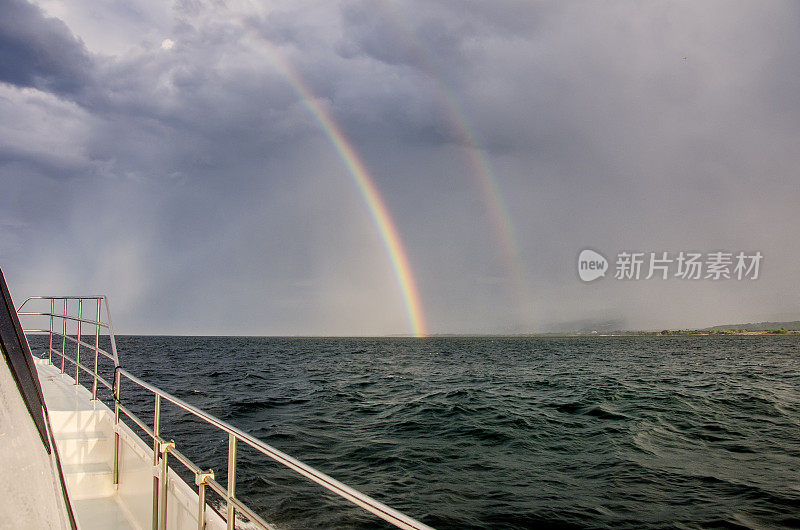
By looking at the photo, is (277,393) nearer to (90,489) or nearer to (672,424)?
(672,424)

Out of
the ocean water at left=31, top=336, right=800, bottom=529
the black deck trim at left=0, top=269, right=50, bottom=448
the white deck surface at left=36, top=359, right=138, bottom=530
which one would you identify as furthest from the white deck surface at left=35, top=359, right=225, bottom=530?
the ocean water at left=31, top=336, right=800, bottom=529

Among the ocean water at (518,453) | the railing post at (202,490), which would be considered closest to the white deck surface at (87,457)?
the railing post at (202,490)

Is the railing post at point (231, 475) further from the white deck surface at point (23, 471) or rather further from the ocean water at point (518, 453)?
the ocean water at point (518, 453)

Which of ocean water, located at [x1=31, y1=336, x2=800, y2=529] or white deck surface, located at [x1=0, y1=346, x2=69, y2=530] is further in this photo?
ocean water, located at [x1=31, y1=336, x2=800, y2=529]

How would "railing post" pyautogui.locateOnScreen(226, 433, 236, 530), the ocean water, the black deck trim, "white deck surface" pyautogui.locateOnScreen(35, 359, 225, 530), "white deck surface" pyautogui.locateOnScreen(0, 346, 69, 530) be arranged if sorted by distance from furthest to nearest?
1. the ocean water
2. "white deck surface" pyautogui.locateOnScreen(35, 359, 225, 530)
3. "railing post" pyautogui.locateOnScreen(226, 433, 236, 530)
4. the black deck trim
5. "white deck surface" pyautogui.locateOnScreen(0, 346, 69, 530)

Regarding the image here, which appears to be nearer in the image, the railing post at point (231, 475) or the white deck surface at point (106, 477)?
the railing post at point (231, 475)

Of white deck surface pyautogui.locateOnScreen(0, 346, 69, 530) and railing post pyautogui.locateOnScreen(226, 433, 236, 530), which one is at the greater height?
white deck surface pyautogui.locateOnScreen(0, 346, 69, 530)

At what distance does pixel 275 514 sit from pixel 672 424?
9.82 metres

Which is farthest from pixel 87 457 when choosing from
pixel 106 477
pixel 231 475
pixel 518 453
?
pixel 518 453

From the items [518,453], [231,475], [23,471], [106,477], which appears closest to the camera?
[23,471]

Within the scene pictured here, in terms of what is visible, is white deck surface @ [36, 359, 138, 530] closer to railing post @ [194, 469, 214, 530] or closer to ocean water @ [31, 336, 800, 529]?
railing post @ [194, 469, 214, 530]

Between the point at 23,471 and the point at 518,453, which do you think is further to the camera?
the point at 518,453

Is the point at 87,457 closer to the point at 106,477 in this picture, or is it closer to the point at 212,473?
the point at 106,477

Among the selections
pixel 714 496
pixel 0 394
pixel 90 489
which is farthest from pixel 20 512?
pixel 714 496
